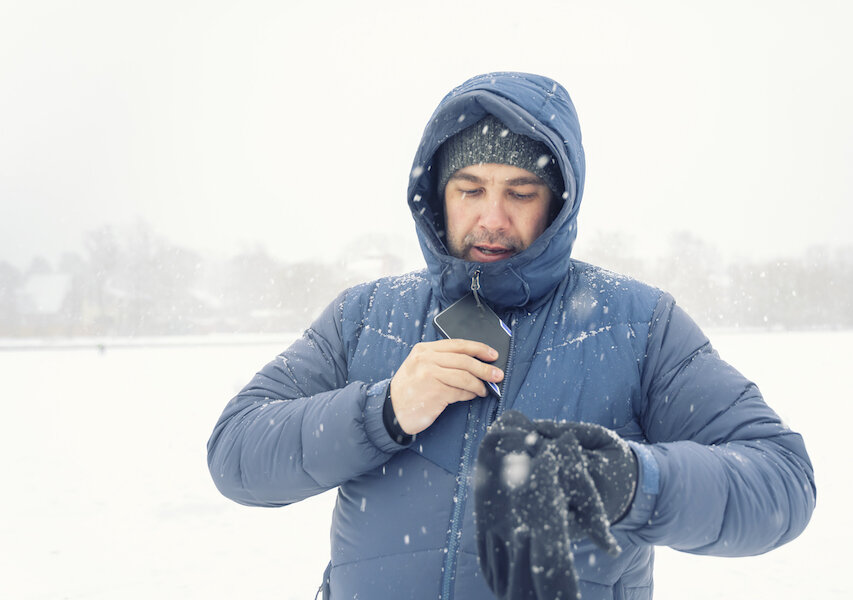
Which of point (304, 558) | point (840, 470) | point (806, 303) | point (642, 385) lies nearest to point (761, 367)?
point (840, 470)

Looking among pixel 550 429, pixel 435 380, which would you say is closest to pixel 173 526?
pixel 435 380

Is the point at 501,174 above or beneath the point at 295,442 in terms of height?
above

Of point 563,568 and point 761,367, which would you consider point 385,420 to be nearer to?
point 563,568

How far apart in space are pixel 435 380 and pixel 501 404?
8.6 inches

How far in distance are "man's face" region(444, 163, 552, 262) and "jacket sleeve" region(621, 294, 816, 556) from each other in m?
0.44

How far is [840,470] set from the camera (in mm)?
6047

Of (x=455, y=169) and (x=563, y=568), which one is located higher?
(x=455, y=169)

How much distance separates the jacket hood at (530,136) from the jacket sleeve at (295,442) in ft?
1.30

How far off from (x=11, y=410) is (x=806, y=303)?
1769 inches

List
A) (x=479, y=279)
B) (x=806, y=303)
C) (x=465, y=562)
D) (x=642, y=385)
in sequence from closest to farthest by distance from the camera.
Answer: (x=465, y=562)
(x=642, y=385)
(x=479, y=279)
(x=806, y=303)

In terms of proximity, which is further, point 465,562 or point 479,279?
point 479,279

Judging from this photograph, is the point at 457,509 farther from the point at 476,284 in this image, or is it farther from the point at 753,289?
the point at 753,289

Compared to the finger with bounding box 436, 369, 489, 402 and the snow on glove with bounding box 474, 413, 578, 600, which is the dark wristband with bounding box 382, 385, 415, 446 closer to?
the finger with bounding box 436, 369, 489, 402

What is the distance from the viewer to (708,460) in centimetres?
108
